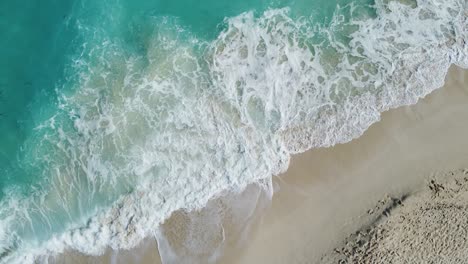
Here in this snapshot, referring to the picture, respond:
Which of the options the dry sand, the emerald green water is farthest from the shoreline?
the emerald green water

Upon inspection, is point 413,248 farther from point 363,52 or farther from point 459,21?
point 459,21

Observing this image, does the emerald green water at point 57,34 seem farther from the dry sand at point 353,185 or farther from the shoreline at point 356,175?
the shoreline at point 356,175

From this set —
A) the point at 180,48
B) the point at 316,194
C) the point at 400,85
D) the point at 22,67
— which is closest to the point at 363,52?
the point at 400,85

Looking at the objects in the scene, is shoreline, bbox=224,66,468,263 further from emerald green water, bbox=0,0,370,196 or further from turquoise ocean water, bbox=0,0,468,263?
emerald green water, bbox=0,0,370,196

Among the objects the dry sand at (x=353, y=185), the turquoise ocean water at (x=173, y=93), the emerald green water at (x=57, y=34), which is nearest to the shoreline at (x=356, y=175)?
the dry sand at (x=353, y=185)

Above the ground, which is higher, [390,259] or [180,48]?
[180,48]

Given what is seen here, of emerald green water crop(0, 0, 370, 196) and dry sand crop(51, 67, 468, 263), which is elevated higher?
emerald green water crop(0, 0, 370, 196)
